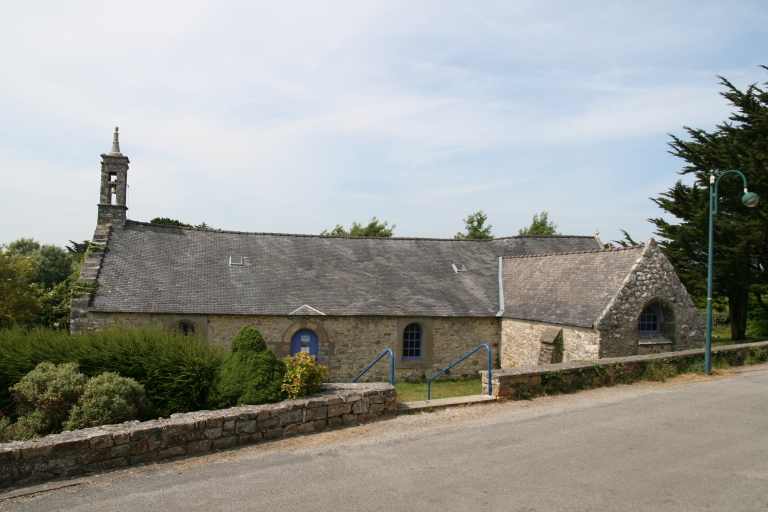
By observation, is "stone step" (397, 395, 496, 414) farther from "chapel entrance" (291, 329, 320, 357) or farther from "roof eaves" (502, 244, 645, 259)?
"roof eaves" (502, 244, 645, 259)

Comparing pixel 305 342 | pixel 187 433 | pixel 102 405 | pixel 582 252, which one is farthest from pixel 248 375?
pixel 582 252

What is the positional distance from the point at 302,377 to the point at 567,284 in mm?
12211

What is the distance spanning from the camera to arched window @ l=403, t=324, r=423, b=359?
756 inches

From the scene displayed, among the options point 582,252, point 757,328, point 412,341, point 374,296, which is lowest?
point 412,341

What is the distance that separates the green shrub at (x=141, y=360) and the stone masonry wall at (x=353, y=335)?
698cm

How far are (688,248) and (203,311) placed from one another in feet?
71.1

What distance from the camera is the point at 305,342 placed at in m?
18.2

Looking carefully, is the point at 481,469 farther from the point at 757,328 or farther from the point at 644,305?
the point at 757,328

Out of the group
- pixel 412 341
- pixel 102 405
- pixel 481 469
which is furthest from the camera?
pixel 412 341

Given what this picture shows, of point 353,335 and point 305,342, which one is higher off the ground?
point 353,335

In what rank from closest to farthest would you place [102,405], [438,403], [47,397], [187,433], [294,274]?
[187,433]
[102,405]
[47,397]
[438,403]
[294,274]

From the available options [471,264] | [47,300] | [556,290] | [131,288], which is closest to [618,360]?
[556,290]

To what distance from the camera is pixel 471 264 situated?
22.9m

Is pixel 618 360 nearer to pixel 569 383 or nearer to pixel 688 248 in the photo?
pixel 569 383
